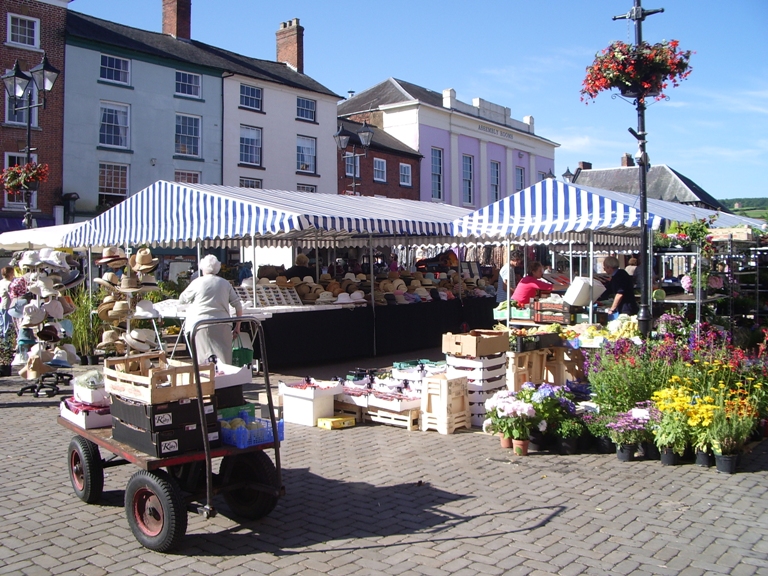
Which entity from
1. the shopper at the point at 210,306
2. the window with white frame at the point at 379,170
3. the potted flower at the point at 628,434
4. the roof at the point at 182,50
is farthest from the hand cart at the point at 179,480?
the window with white frame at the point at 379,170

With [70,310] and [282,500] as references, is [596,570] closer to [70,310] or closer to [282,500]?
[282,500]

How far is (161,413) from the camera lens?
15.3 ft

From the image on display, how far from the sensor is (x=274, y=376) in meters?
11.7

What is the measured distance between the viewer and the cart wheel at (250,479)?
16.6 feet

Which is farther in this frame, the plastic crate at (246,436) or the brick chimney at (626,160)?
the brick chimney at (626,160)

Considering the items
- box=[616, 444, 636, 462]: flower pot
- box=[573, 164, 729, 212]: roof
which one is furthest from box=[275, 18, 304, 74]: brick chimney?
box=[616, 444, 636, 462]: flower pot

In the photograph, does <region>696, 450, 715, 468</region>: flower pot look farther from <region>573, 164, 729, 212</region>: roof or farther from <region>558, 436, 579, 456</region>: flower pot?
<region>573, 164, 729, 212</region>: roof

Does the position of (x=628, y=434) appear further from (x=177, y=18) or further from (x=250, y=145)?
(x=177, y=18)

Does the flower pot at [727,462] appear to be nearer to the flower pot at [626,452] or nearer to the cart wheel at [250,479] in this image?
the flower pot at [626,452]

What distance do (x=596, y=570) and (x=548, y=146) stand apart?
4653 centimetres

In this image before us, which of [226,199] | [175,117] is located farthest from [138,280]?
[175,117]

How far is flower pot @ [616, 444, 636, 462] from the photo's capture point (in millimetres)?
6699

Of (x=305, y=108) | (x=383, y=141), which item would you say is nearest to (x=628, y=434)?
(x=305, y=108)

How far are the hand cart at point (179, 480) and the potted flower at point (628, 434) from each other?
11.0ft
